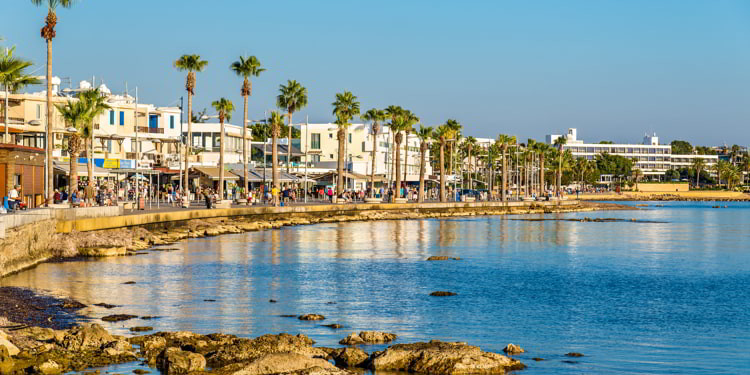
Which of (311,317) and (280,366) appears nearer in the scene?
(280,366)

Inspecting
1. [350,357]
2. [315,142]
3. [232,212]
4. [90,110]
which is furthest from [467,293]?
[315,142]

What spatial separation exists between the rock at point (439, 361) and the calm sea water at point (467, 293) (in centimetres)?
157

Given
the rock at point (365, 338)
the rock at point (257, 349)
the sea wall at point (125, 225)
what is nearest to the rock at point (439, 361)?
the rock at point (257, 349)

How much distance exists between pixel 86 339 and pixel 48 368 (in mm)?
2091

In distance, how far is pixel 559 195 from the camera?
153750 mm

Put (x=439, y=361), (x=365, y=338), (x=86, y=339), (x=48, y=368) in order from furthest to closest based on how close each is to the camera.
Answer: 1. (x=365, y=338)
2. (x=86, y=339)
3. (x=439, y=361)
4. (x=48, y=368)

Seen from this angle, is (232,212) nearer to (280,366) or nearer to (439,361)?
(439,361)

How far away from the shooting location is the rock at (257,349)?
19.1 m

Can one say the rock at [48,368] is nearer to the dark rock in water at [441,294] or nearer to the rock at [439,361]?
the rock at [439,361]

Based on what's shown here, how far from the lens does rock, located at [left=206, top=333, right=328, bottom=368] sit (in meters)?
19.1

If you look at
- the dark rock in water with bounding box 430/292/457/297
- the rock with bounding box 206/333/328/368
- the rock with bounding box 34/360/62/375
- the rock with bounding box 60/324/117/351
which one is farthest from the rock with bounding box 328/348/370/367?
the dark rock in water with bounding box 430/292/457/297

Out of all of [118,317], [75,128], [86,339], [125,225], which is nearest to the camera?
[86,339]

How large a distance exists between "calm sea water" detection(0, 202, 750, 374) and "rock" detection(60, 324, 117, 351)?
2.28 metres

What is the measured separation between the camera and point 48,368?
1784 cm
